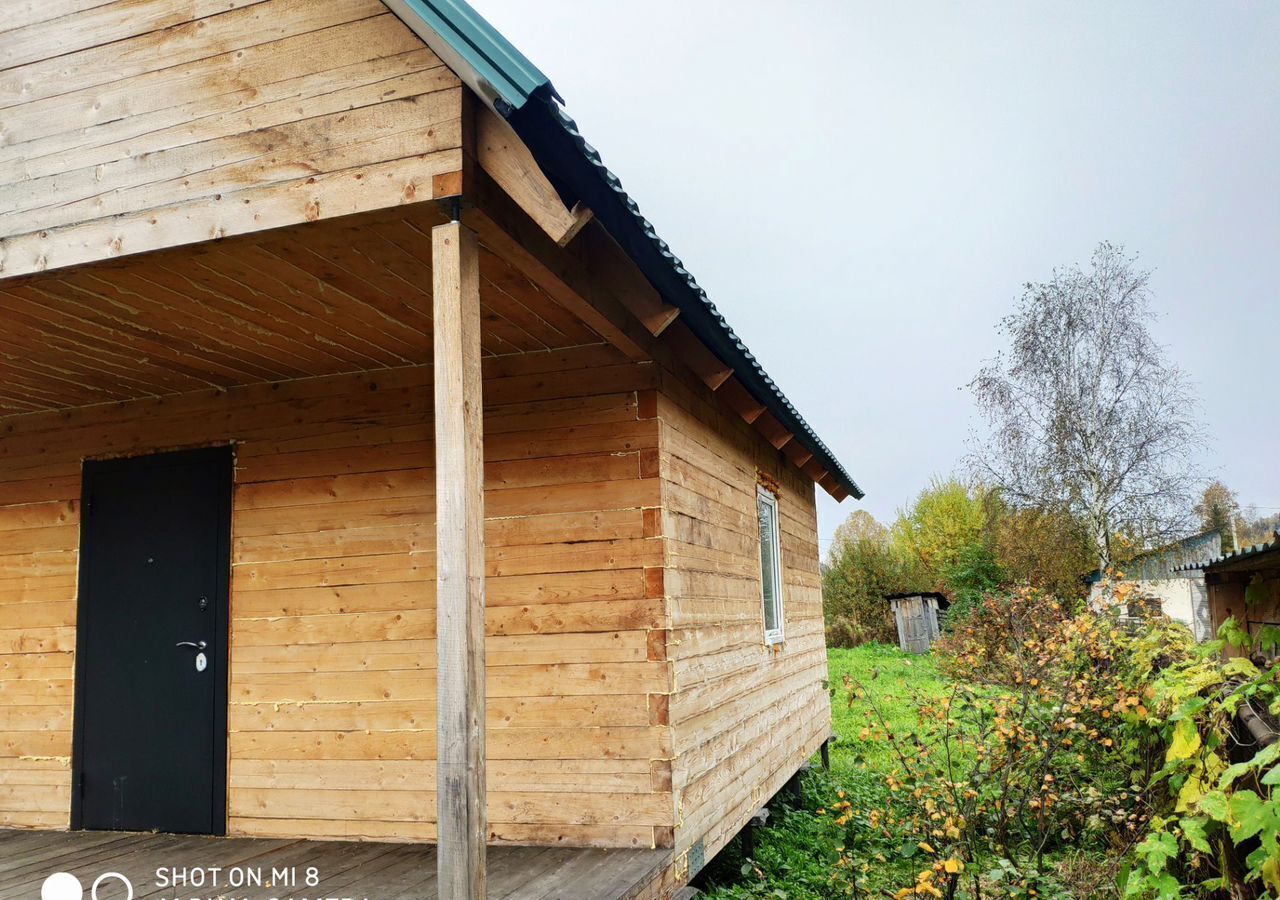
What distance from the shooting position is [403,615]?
5160mm

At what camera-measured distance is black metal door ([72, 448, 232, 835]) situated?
5406mm

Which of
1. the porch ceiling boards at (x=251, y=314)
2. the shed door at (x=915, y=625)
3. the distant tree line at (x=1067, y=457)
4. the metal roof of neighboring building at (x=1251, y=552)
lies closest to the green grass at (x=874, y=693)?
the shed door at (x=915, y=625)

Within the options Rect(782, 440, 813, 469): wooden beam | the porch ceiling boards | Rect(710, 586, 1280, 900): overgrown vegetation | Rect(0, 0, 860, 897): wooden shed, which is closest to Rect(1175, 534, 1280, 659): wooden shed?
Rect(710, 586, 1280, 900): overgrown vegetation

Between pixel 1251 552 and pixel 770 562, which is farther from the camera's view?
pixel 770 562

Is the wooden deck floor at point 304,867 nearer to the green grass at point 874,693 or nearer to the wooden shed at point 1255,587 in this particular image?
the green grass at point 874,693

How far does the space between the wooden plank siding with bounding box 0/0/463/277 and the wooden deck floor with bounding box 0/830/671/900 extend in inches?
106

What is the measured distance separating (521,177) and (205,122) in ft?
4.21

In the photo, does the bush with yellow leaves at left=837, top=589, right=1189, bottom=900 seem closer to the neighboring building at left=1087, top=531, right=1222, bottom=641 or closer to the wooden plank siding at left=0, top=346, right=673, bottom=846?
the wooden plank siding at left=0, top=346, right=673, bottom=846

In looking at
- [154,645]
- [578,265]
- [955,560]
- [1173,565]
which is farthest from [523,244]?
[955,560]

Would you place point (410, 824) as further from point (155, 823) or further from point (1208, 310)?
point (1208, 310)

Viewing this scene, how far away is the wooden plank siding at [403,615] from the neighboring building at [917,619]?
61.7ft

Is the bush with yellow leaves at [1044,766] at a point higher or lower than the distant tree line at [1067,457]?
lower

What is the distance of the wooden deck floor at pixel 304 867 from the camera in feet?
13.3

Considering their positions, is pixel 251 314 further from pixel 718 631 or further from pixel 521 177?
pixel 718 631
